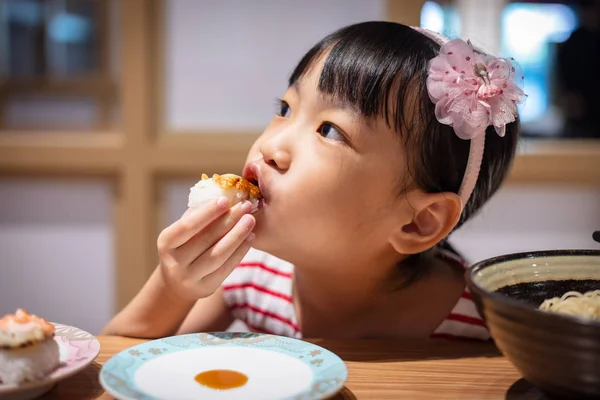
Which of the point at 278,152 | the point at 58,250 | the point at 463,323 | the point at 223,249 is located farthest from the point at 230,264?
the point at 58,250

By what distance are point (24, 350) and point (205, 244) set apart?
387 mm

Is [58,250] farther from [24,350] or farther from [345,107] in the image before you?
[24,350]

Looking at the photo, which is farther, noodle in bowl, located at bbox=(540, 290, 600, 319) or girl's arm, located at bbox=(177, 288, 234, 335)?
girl's arm, located at bbox=(177, 288, 234, 335)

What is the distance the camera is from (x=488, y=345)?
1.13 metres

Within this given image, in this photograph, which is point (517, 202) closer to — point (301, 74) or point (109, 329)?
point (301, 74)

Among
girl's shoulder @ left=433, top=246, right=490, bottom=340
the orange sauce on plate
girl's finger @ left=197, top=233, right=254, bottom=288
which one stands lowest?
girl's shoulder @ left=433, top=246, right=490, bottom=340

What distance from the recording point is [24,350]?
0.77 meters

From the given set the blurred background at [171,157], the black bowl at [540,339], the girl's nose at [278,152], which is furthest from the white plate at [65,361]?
the blurred background at [171,157]

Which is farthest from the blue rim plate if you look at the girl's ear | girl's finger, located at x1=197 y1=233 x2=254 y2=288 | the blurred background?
the blurred background

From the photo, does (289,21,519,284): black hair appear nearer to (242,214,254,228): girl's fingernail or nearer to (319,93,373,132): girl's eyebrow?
(319,93,373,132): girl's eyebrow

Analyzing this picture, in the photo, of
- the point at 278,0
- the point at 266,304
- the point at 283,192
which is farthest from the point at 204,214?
the point at 278,0

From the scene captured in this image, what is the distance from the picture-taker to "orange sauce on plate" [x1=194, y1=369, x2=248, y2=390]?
2.73 ft

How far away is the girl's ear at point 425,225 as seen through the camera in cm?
121

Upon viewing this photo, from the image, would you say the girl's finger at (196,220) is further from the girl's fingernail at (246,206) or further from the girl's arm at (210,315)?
the girl's arm at (210,315)
